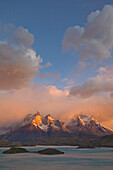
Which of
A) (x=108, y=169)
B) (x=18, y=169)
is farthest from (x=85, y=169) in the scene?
(x=18, y=169)

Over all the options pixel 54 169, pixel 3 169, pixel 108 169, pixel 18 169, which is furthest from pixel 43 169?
pixel 108 169

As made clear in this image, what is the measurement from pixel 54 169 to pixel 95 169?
24861mm

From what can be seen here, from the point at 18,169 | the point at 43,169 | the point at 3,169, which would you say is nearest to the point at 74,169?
the point at 43,169

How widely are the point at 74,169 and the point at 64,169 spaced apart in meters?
6.07

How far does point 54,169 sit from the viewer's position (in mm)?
119375

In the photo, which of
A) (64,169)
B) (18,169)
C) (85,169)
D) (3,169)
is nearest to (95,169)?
(85,169)

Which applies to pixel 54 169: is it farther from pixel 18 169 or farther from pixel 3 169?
pixel 3 169

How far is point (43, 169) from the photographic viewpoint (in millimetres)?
118750

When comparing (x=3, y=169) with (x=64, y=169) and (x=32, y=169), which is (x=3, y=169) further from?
(x=64, y=169)

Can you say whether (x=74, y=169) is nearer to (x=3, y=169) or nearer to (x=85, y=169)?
(x=85, y=169)

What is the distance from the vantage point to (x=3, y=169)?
394 feet

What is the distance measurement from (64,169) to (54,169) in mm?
6095

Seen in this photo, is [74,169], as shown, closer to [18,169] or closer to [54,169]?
[54,169]

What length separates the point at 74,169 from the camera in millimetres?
118562
